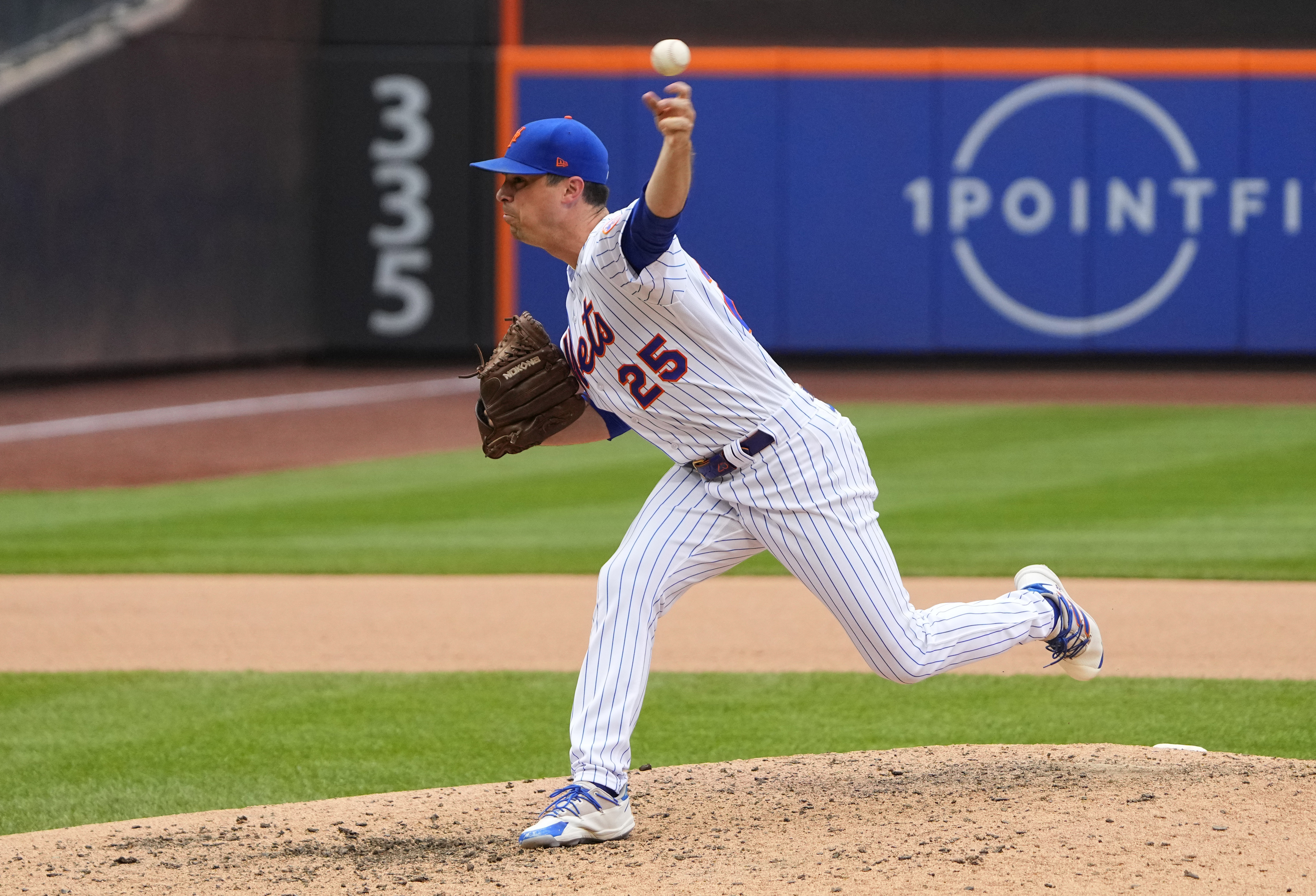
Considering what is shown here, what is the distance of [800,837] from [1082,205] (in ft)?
49.2

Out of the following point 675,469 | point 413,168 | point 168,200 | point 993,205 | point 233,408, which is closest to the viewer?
point 675,469

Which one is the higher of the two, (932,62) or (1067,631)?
(932,62)

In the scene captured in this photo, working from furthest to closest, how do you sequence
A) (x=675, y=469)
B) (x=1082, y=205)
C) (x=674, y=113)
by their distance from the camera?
(x=1082, y=205), (x=675, y=469), (x=674, y=113)

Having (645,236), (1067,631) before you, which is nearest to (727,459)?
(645,236)

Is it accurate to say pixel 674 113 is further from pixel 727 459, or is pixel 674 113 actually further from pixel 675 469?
pixel 675 469

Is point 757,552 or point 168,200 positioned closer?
point 757,552

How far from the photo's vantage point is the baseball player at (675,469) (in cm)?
372

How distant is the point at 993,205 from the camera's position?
17922 mm

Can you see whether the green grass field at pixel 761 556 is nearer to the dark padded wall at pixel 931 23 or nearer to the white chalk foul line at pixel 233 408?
the white chalk foul line at pixel 233 408

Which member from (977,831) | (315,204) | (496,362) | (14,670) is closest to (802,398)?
(496,362)

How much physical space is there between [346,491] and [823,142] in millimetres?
8875

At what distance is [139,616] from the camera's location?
718 centimetres

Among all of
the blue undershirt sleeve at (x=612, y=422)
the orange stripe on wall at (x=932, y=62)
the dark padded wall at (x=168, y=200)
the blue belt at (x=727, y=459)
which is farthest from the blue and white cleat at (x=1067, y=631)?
the orange stripe on wall at (x=932, y=62)

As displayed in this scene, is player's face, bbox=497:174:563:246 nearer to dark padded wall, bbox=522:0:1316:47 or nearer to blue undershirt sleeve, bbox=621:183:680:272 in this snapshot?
blue undershirt sleeve, bbox=621:183:680:272
